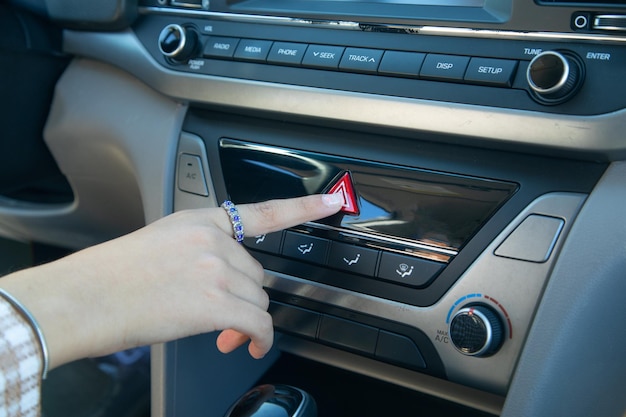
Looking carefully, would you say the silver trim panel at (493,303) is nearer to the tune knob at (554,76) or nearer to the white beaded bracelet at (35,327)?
the tune knob at (554,76)

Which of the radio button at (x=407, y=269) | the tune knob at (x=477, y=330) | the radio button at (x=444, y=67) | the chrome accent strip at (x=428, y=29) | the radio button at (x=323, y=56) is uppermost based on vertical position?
the chrome accent strip at (x=428, y=29)

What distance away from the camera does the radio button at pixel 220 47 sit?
0.80m

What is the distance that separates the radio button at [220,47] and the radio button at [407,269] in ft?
1.06

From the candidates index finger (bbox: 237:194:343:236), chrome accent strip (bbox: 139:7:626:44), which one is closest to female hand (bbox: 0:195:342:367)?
index finger (bbox: 237:194:343:236)

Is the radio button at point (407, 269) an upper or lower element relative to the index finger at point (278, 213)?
lower

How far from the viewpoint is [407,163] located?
2.37ft


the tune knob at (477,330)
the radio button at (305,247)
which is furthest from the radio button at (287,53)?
the tune knob at (477,330)

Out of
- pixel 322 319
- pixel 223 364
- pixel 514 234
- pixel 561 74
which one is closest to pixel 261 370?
pixel 223 364

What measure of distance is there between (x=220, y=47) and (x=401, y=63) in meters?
0.25

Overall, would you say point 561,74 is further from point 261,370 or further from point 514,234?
point 261,370

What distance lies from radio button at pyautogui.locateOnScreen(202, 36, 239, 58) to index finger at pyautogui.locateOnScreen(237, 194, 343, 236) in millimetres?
222

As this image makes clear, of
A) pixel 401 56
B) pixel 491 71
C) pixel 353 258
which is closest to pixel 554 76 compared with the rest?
pixel 491 71

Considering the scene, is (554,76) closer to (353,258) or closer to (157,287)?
(353,258)

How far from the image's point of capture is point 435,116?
2.23ft
